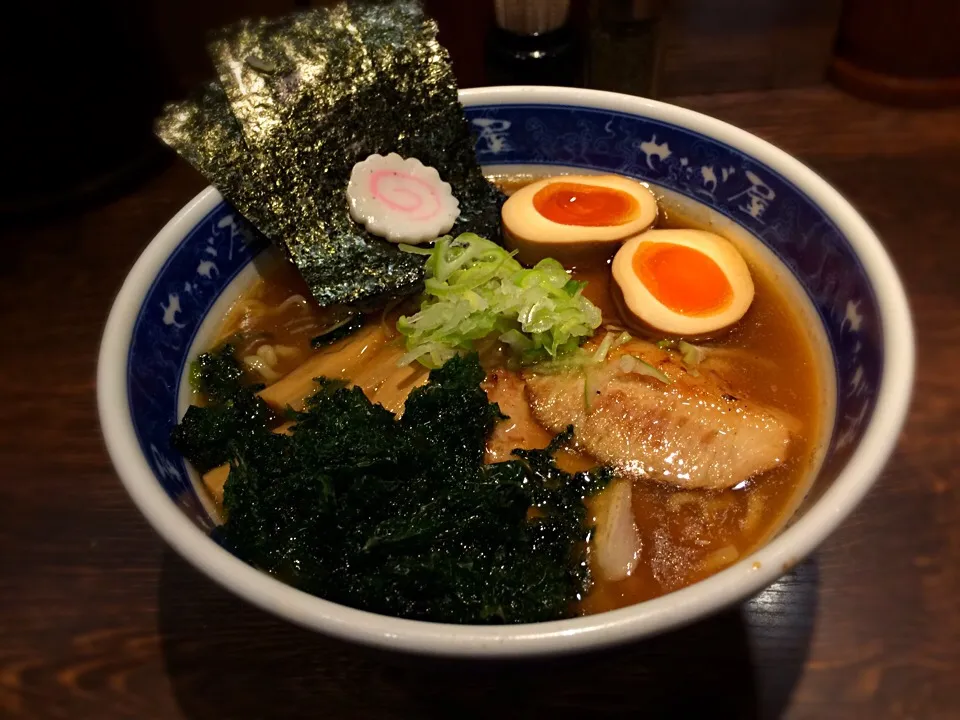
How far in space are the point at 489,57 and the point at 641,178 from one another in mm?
744

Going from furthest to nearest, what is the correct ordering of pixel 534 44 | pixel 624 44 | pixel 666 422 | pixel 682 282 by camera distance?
pixel 624 44, pixel 534 44, pixel 682 282, pixel 666 422

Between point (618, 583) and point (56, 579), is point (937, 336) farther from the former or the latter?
point (56, 579)

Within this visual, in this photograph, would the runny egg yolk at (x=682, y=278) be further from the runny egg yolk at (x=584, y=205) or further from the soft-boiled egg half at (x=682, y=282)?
the runny egg yolk at (x=584, y=205)

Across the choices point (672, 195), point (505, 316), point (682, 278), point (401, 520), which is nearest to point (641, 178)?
point (672, 195)

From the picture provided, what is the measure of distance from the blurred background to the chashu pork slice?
3.55 feet

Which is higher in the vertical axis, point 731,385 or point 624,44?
point 624,44

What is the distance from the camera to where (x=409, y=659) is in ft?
2.60

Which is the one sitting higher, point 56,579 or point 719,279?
point 719,279

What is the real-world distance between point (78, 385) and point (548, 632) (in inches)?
54.0

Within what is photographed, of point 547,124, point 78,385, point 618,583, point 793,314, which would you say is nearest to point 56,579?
point 78,385

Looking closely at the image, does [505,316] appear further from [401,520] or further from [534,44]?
[534,44]

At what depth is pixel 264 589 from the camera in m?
0.78

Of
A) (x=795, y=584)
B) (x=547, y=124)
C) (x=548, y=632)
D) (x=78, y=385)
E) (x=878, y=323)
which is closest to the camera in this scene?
(x=548, y=632)

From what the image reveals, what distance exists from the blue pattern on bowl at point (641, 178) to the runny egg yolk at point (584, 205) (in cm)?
7
